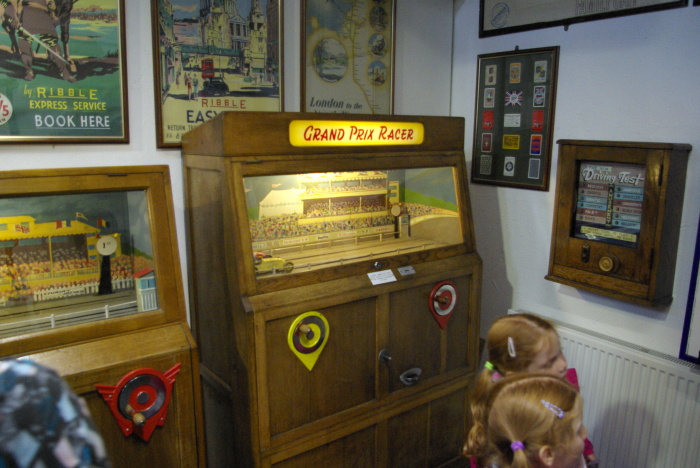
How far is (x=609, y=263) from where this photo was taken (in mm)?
2482

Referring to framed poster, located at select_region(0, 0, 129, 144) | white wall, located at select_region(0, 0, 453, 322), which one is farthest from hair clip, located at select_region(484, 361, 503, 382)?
framed poster, located at select_region(0, 0, 129, 144)

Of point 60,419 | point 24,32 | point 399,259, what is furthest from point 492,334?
point 24,32

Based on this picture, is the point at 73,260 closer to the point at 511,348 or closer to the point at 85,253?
the point at 85,253

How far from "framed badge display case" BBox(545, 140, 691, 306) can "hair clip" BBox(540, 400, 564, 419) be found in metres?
1.10

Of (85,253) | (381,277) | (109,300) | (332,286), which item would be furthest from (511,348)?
(85,253)

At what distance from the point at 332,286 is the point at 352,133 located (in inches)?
25.0

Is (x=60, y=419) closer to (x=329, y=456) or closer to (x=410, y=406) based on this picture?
(x=329, y=456)

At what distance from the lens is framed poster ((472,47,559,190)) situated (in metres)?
2.84

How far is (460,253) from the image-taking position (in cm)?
261

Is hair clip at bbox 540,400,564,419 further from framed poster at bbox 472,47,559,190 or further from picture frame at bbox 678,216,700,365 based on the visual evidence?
framed poster at bbox 472,47,559,190

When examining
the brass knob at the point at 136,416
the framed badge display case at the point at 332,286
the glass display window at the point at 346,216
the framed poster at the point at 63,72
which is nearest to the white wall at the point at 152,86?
the framed poster at the point at 63,72

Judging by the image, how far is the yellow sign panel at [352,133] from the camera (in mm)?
2098

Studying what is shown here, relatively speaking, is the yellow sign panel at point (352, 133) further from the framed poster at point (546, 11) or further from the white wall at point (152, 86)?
the framed poster at point (546, 11)

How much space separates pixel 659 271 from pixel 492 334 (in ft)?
2.92
